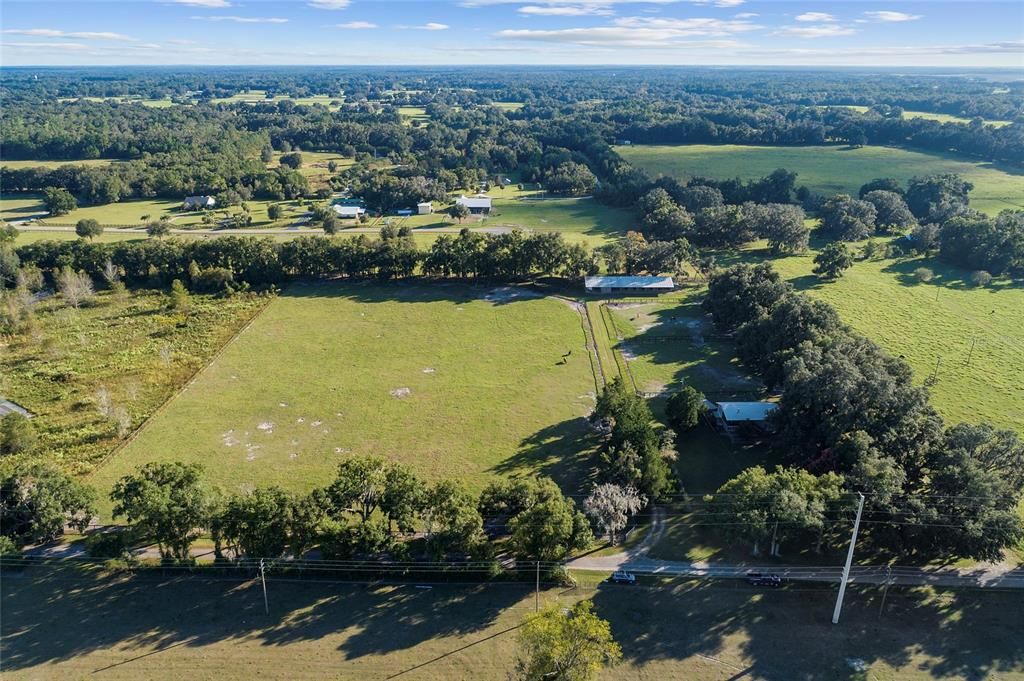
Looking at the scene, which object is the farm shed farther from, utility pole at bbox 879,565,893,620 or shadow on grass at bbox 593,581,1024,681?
utility pole at bbox 879,565,893,620

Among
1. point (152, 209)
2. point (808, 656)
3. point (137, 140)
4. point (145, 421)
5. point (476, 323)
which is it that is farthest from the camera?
point (137, 140)

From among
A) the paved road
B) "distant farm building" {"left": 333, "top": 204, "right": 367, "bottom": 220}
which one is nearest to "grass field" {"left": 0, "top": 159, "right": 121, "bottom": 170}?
"distant farm building" {"left": 333, "top": 204, "right": 367, "bottom": 220}

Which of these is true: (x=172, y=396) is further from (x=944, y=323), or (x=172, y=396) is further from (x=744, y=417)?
(x=944, y=323)

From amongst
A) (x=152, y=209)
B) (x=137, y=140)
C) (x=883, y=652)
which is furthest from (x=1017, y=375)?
(x=137, y=140)

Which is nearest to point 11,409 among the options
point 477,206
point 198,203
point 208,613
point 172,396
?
point 172,396

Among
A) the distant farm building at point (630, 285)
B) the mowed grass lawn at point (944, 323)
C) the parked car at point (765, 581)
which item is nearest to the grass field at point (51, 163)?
the distant farm building at point (630, 285)

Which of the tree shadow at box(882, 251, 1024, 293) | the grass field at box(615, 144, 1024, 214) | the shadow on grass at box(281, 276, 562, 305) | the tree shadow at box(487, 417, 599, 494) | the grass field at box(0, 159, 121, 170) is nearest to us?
the tree shadow at box(487, 417, 599, 494)

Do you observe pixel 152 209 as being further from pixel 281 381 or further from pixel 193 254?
pixel 281 381
